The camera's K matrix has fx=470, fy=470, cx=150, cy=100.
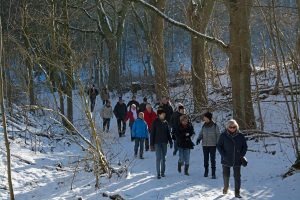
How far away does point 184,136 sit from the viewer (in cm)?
1245

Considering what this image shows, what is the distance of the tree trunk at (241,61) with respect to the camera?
15156mm

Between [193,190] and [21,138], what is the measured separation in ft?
27.4

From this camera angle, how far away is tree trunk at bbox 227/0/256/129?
1516cm

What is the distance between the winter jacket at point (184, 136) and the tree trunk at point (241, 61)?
3.64 m

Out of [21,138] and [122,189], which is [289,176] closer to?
[122,189]

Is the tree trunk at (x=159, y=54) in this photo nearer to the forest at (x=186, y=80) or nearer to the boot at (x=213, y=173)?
the forest at (x=186, y=80)

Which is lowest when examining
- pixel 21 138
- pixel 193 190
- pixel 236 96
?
pixel 193 190

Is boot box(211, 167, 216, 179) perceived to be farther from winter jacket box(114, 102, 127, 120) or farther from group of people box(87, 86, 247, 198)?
winter jacket box(114, 102, 127, 120)

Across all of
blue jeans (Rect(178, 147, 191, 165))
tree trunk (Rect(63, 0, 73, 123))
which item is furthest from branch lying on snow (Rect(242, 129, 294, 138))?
tree trunk (Rect(63, 0, 73, 123))

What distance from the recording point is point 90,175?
43.4 ft

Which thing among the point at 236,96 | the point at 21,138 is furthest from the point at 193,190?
the point at 21,138

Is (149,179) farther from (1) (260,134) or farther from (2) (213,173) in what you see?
(1) (260,134)

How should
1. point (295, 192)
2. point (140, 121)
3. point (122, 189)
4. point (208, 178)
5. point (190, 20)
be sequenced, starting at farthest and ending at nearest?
1. point (190, 20)
2. point (140, 121)
3. point (208, 178)
4. point (122, 189)
5. point (295, 192)

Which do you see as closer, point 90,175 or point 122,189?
point 122,189
